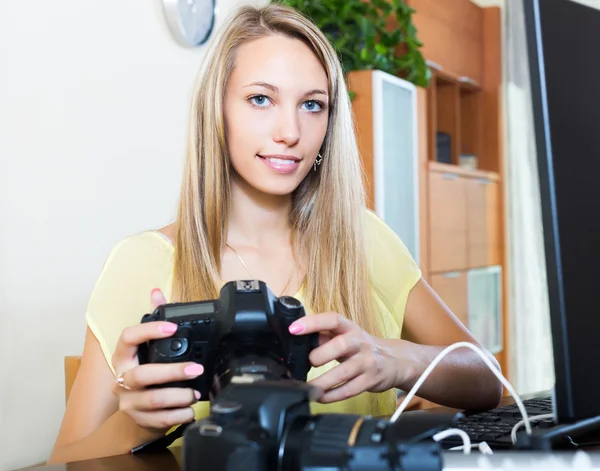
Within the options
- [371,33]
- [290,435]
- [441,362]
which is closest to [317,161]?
[441,362]

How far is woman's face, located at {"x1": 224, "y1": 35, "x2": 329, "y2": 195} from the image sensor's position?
4.00ft

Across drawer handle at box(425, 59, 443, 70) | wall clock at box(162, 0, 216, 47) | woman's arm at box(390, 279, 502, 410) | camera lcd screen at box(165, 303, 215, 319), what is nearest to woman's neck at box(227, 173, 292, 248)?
woman's arm at box(390, 279, 502, 410)

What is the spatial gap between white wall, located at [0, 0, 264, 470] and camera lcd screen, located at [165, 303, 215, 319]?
1.27 metres

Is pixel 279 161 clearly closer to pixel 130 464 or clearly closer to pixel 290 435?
pixel 130 464

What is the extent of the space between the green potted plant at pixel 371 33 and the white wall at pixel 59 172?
72cm

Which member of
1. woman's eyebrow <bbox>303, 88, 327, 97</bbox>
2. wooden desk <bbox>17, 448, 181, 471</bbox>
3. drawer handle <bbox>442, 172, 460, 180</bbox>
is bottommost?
wooden desk <bbox>17, 448, 181, 471</bbox>

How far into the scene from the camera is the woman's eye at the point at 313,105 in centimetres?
127

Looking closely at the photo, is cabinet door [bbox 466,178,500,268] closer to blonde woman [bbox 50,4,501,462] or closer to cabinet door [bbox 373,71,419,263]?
cabinet door [bbox 373,71,419,263]

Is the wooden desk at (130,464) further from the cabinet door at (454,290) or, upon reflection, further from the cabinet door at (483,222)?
the cabinet door at (483,222)

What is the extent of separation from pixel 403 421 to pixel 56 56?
5.72 ft

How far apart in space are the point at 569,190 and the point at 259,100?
738 millimetres

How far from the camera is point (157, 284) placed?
4.14 ft

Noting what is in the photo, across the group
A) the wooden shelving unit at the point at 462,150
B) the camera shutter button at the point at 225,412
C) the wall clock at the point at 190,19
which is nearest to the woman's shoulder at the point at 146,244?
the camera shutter button at the point at 225,412

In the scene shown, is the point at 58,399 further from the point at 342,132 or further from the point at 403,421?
the point at 403,421
